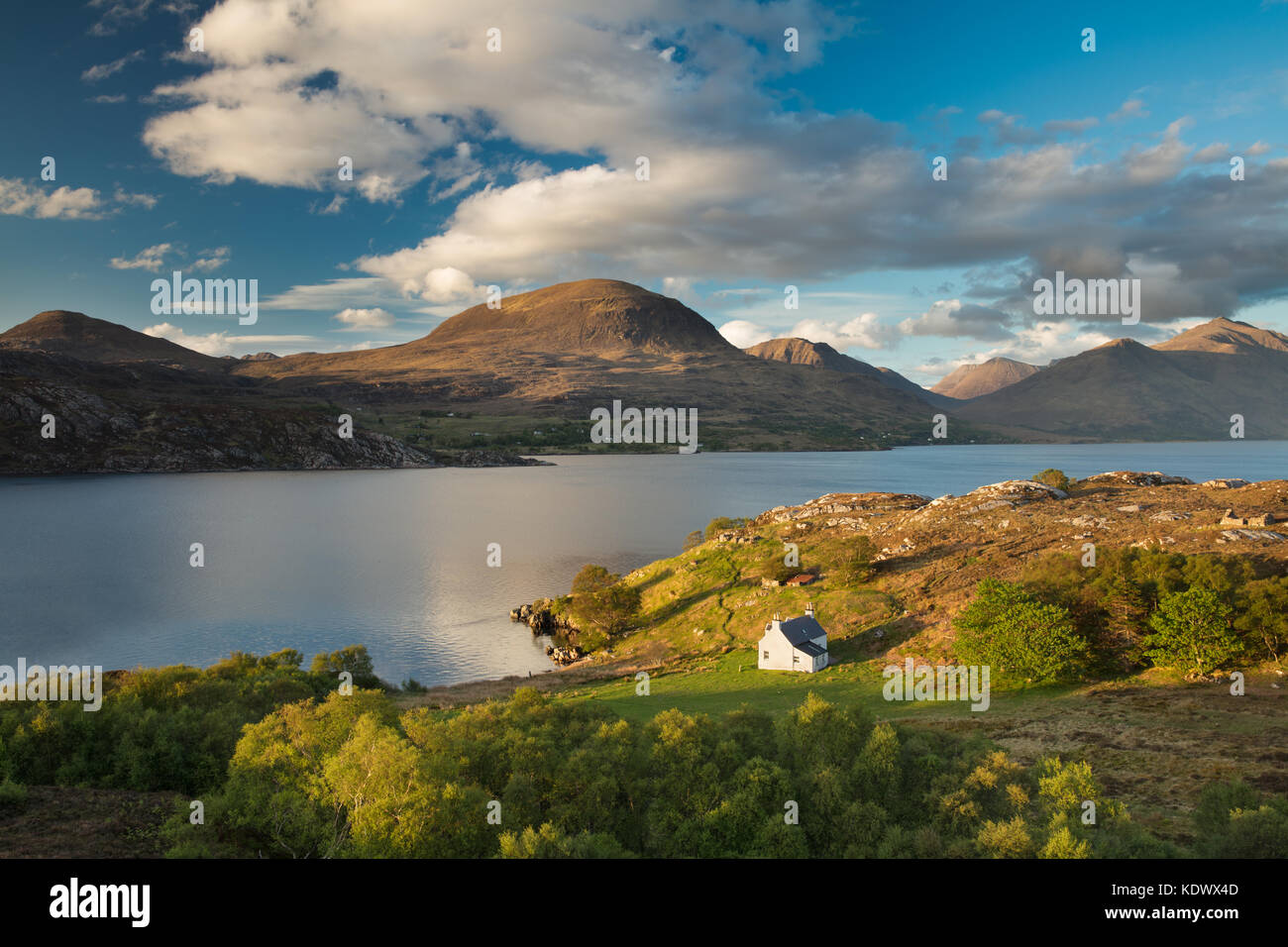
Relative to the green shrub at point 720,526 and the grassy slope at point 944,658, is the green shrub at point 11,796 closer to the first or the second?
the grassy slope at point 944,658

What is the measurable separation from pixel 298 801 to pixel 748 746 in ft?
49.4

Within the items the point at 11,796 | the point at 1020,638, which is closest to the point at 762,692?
the point at 1020,638

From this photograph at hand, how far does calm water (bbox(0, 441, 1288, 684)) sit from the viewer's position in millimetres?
64812

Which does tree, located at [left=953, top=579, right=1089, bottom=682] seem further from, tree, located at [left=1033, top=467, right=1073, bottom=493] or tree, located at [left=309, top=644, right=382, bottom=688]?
tree, located at [left=1033, top=467, right=1073, bottom=493]

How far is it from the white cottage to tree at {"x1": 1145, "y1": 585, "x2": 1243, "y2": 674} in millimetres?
20790

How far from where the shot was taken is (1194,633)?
3966 centimetres

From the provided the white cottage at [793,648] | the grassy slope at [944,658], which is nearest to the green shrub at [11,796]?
the grassy slope at [944,658]

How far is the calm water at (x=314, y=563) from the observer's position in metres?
64.8

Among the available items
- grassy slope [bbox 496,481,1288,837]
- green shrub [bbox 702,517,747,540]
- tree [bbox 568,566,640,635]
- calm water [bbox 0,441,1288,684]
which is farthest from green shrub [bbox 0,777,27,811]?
green shrub [bbox 702,517,747,540]

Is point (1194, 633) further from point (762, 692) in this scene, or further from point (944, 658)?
point (762, 692)

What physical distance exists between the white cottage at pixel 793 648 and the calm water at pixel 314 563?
22670 mm

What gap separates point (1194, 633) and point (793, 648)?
24.2 m
